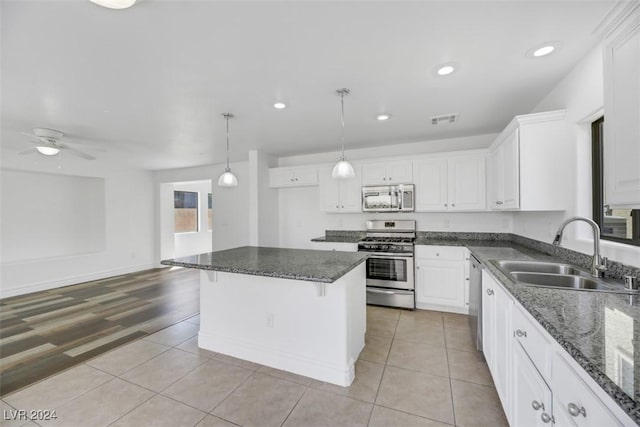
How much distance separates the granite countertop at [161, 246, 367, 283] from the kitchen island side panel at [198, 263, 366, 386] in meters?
0.15

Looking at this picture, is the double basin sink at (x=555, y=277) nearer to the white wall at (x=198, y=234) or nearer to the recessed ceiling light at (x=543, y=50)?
the recessed ceiling light at (x=543, y=50)

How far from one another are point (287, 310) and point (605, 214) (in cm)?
256

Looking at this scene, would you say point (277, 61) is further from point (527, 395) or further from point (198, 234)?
point (198, 234)

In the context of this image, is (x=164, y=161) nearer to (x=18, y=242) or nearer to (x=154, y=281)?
(x=154, y=281)

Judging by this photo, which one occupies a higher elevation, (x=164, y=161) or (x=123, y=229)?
(x=164, y=161)

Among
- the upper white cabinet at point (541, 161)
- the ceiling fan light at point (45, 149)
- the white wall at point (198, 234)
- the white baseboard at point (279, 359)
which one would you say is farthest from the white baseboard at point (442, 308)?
the white wall at point (198, 234)

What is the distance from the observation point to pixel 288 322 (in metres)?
2.31

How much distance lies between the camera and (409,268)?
3.64m

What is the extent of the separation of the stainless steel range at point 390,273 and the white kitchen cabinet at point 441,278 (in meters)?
0.13

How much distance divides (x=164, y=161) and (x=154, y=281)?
2447 mm

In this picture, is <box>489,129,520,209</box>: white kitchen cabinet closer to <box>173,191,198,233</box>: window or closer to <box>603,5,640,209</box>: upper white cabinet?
<box>603,5,640,209</box>: upper white cabinet

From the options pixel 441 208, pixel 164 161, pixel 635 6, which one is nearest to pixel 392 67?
pixel 635 6

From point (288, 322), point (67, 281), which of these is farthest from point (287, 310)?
point (67, 281)

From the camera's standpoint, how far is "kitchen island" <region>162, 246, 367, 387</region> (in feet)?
6.95
